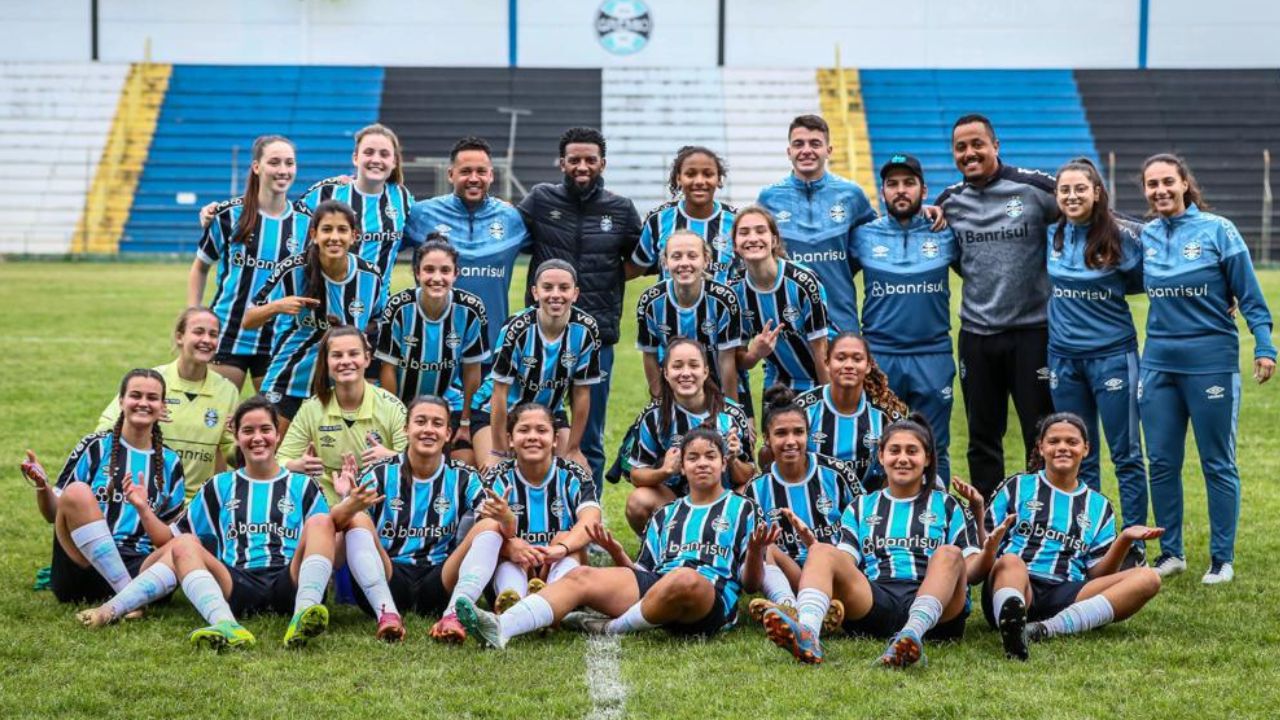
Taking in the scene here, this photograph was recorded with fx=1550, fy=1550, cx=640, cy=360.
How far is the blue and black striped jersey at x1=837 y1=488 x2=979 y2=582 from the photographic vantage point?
5.70 metres

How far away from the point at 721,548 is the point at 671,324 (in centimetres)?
144

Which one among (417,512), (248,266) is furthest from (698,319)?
(248,266)

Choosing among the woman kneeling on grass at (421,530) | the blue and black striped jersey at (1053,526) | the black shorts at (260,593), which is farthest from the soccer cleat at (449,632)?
the blue and black striped jersey at (1053,526)

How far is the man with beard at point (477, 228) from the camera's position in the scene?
738 cm

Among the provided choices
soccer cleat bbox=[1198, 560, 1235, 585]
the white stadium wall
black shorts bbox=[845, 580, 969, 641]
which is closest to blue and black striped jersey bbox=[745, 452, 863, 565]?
black shorts bbox=[845, 580, 969, 641]

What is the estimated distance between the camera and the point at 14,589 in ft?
20.6

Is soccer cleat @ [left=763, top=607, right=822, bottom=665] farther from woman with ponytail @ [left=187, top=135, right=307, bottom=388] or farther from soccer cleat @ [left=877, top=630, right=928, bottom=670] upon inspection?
woman with ponytail @ [left=187, top=135, right=307, bottom=388]

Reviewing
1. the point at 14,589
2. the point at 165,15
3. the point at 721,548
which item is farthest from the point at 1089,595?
the point at 165,15

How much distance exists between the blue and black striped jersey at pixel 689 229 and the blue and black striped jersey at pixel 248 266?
162cm

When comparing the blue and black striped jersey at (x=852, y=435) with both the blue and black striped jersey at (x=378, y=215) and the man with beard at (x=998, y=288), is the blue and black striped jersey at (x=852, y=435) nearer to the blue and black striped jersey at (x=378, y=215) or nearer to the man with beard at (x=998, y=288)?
the man with beard at (x=998, y=288)

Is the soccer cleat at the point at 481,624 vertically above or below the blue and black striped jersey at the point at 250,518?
below

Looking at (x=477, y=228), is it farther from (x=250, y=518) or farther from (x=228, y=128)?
(x=228, y=128)

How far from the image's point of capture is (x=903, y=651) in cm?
509

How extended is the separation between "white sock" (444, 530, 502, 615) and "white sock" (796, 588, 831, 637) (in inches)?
45.1
